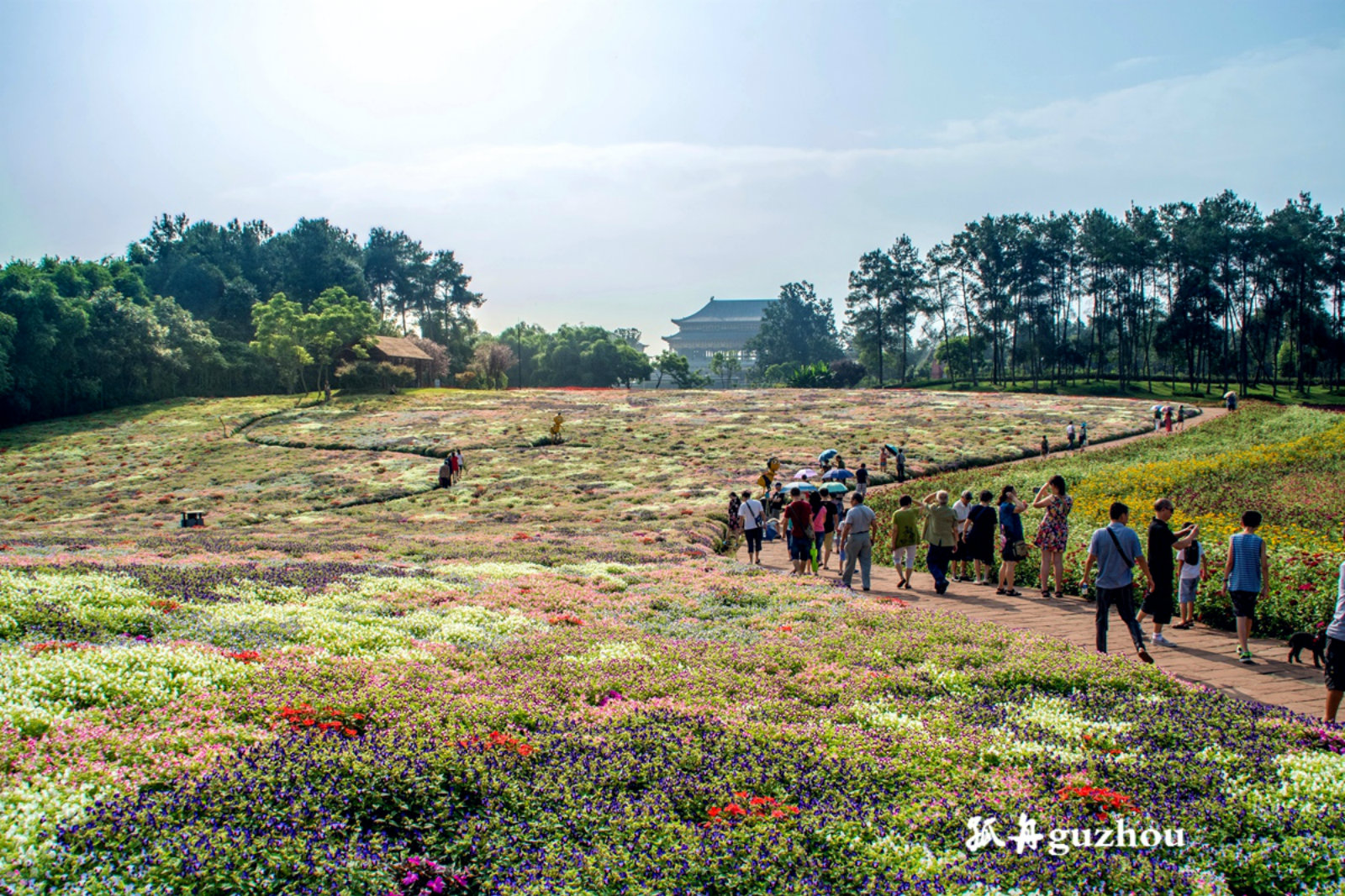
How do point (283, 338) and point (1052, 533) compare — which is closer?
point (1052, 533)

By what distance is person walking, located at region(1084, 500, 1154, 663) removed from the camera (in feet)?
33.2

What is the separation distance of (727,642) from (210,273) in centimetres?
9677

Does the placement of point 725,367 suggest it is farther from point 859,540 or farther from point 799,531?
point 859,540

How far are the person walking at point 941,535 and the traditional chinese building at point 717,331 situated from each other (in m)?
137

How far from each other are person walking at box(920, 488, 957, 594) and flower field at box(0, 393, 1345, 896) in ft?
7.55

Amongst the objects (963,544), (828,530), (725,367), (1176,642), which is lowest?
(1176,642)

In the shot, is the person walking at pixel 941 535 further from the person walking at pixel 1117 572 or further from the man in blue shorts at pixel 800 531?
the person walking at pixel 1117 572

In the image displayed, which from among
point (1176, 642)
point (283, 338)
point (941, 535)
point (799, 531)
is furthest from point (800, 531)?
point (283, 338)

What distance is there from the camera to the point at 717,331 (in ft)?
520

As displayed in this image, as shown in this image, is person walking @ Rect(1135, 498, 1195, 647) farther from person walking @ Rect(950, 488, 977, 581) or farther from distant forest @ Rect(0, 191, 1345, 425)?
distant forest @ Rect(0, 191, 1345, 425)

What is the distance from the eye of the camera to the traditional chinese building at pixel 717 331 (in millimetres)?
156000

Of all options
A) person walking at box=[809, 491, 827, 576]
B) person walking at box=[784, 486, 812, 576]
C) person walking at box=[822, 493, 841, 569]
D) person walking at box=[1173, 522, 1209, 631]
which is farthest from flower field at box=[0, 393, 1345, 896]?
person walking at box=[822, 493, 841, 569]

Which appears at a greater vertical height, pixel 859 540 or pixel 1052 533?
pixel 1052 533

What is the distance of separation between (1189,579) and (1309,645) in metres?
2.26
